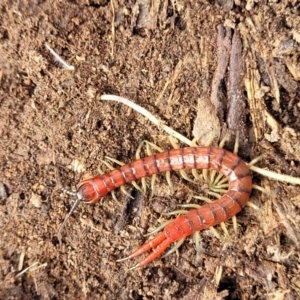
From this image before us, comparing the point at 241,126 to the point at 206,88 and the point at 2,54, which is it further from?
the point at 2,54

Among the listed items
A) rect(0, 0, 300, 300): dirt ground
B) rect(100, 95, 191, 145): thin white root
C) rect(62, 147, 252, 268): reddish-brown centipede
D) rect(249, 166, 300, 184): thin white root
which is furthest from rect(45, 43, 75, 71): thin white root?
rect(249, 166, 300, 184): thin white root

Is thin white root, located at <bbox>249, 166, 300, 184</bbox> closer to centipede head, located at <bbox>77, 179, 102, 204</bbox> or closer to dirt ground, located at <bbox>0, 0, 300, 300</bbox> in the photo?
dirt ground, located at <bbox>0, 0, 300, 300</bbox>

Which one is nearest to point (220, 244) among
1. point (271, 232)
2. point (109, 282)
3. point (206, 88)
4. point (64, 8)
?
point (271, 232)

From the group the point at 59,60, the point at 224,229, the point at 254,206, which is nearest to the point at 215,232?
the point at 224,229

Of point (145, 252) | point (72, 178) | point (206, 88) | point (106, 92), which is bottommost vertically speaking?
point (145, 252)

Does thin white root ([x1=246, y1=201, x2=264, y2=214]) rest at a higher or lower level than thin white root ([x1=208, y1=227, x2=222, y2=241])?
higher

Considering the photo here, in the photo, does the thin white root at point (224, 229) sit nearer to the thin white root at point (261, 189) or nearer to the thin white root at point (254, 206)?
the thin white root at point (254, 206)

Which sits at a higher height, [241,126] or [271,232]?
[241,126]

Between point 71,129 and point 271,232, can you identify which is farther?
point 71,129
